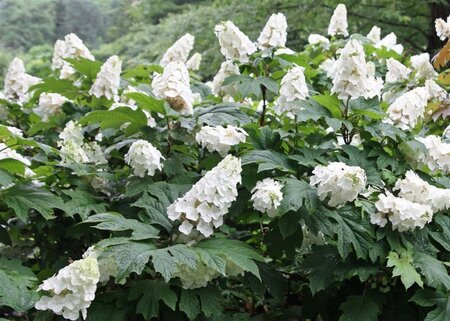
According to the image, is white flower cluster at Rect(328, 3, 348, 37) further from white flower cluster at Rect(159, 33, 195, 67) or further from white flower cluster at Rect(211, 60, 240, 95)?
white flower cluster at Rect(211, 60, 240, 95)

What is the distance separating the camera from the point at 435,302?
2.28m

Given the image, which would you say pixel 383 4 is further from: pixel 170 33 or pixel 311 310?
pixel 311 310

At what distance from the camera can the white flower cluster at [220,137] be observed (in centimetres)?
263

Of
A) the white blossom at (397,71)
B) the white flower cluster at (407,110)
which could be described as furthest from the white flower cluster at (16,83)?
the white flower cluster at (407,110)

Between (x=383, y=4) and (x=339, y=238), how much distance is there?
9.03 meters

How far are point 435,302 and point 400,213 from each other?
1.30 feet

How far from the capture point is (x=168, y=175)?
2717 millimetres

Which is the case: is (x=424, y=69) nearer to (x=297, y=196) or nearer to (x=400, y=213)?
(x=400, y=213)

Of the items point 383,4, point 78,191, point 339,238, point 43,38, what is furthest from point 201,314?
point 43,38

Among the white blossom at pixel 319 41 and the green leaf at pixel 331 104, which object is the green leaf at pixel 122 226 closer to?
the green leaf at pixel 331 104

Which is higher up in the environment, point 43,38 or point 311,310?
point 311,310

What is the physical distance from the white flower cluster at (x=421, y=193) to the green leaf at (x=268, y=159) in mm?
489

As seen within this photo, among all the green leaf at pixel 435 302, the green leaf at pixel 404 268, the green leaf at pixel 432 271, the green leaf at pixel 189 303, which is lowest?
the green leaf at pixel 435 302

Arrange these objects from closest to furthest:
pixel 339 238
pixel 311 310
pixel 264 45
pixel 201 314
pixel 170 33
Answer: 1. pixel 339 238
2. pixel 201 314
3. pixel 311 310
4. pixel 264 45
5. pixel 170 33
